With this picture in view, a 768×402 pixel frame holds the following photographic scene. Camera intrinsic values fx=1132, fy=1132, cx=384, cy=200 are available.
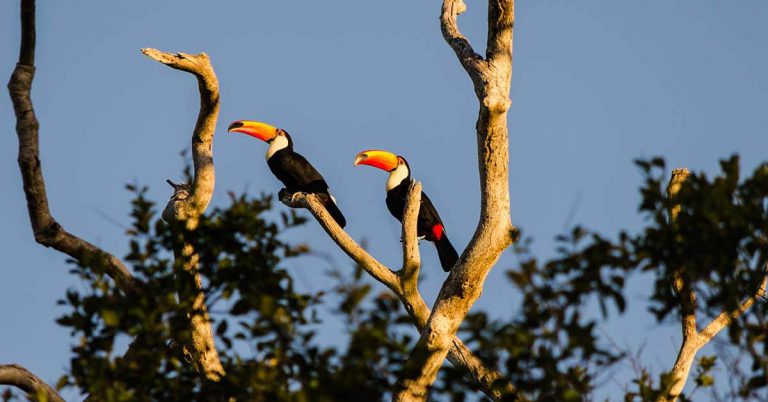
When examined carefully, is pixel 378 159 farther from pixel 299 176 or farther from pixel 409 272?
pixel 409 272

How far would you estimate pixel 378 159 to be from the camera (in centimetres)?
1424

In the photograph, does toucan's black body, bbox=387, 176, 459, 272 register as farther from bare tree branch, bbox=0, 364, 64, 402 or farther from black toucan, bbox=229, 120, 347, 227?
bare tree branch, bbox=0, 364, 64, 402

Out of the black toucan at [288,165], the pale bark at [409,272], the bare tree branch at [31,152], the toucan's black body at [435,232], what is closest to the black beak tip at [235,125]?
the black toucan at [288,165]

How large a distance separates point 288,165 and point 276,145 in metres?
0.82

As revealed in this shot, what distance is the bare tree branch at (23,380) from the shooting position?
7.34 m

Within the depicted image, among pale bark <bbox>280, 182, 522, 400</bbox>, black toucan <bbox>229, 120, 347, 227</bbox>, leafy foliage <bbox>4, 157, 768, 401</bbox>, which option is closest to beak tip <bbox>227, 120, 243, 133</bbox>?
black toucan <bbox>229, 120, 347, 227</bbox>

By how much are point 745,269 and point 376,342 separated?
1.81 metres

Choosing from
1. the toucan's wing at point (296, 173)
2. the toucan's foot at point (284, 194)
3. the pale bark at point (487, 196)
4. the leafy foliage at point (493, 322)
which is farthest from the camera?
the toucan's wing at point (296, 173)

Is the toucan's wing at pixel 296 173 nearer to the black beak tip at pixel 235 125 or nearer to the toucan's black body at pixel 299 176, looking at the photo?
the toucan's black body at pixel 299 176

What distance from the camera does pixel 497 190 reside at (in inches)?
352

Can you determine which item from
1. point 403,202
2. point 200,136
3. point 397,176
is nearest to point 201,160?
point 200,136

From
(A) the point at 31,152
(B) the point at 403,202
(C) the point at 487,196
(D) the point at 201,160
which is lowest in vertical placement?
(A) the point at 31,152

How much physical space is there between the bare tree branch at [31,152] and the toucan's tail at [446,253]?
572cm

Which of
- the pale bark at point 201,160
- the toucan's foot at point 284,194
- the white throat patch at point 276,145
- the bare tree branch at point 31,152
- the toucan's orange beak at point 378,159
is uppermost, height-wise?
the toucan's orange beak at point 378,159
